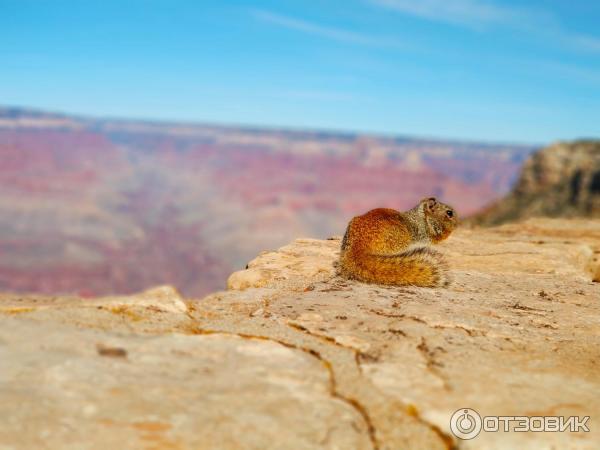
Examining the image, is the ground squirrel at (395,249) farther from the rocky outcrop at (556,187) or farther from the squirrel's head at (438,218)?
the rocky outcrop at (556,187)

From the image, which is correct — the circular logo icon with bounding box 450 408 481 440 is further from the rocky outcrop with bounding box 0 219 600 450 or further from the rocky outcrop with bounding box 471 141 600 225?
the rocky outcrop with bounding box 471 141 600 225

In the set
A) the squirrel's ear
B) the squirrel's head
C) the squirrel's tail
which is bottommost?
the squirrel's tail

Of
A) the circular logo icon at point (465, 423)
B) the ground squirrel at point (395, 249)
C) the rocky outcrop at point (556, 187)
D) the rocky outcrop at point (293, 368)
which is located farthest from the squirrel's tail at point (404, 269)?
the rocky outcrop at point (556, 187)

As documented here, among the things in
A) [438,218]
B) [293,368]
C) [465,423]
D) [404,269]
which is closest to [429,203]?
[438,218]

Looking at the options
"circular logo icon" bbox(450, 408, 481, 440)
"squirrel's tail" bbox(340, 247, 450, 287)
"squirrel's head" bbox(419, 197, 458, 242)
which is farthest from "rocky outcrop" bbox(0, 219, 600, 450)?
"squirrel's head" bbox(419, 197, 458, 242)

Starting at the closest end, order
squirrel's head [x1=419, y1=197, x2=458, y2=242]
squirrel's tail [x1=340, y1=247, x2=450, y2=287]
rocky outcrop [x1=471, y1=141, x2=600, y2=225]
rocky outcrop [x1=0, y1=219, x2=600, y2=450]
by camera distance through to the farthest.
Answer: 1. rocky outcrop [x1=0, y1=219, x2=600, y2=450]
2. squirrel's tail [x1=340, y1=247, x2=450, y2=287]
3. squirrel's head [x1=419, y1=197, x2=458, y2=242]
4. rocky outcrop [x1=471, y1=141, x2=600, y2=225]

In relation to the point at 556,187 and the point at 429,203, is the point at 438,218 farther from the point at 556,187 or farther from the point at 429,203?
the point at 556,187

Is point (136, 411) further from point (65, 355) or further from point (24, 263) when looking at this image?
point (24, 263)
